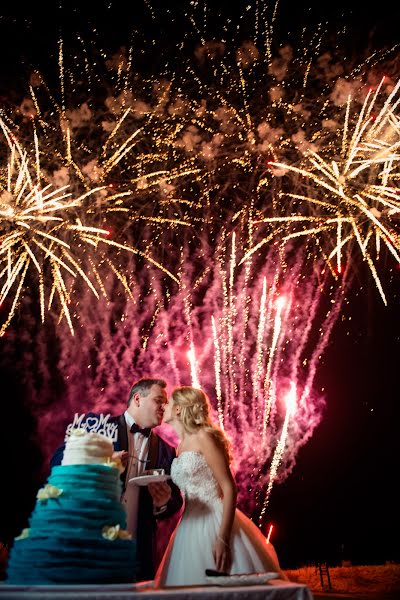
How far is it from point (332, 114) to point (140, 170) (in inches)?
124

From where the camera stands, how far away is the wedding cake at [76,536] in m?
2.64

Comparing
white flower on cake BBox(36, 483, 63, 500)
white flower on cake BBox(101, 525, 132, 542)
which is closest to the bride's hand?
white flower on cake BBox(101, 525, 132, 542)

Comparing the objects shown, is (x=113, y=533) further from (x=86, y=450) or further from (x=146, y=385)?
(x=146, y=385)

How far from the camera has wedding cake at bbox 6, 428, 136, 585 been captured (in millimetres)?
2645

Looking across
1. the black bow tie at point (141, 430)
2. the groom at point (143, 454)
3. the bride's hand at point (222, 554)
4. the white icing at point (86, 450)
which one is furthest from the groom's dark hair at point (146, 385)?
the white icing at point (86, 450)

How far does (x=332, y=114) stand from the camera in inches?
398

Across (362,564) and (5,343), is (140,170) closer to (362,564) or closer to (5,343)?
(5,343)

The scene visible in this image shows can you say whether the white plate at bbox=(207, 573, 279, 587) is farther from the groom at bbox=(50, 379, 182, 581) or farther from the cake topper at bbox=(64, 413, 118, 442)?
the cake topper at bbox=(64, 413, 118, 442)

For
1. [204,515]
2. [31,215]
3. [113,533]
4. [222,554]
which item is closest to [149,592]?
[113,533]

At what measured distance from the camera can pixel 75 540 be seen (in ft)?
8.91

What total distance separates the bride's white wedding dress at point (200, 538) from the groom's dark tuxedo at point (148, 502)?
1.35 feet

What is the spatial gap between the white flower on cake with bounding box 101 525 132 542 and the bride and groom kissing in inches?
29.3

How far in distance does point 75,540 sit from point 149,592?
460 mm

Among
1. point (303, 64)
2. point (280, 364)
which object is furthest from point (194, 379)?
point (303, 64)
